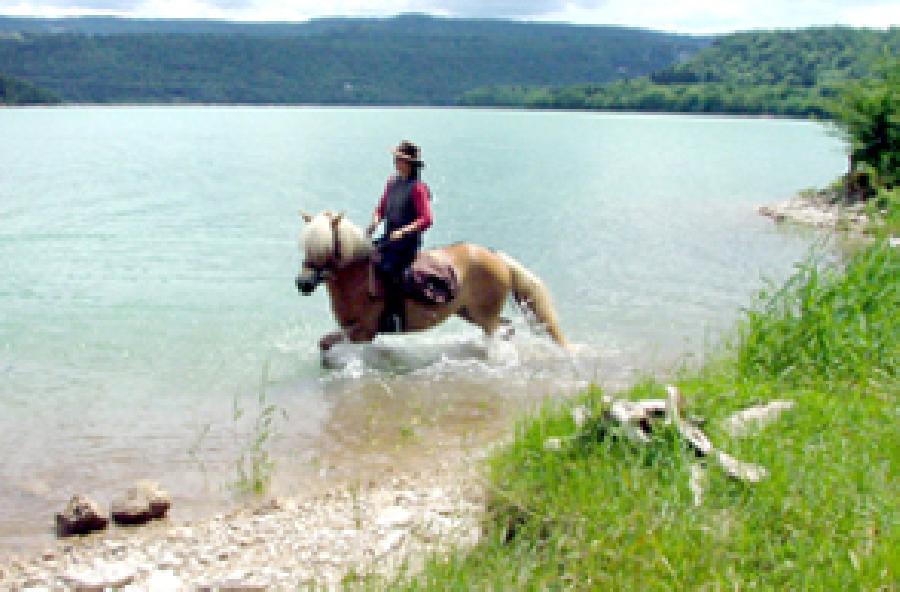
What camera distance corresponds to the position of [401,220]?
362 inches

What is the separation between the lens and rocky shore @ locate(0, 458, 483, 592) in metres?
4.86

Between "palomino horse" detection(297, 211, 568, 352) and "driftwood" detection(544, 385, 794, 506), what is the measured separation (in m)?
3.83

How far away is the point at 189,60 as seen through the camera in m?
137

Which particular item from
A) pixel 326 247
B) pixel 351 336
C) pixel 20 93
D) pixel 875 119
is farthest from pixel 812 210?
pixel 20 93

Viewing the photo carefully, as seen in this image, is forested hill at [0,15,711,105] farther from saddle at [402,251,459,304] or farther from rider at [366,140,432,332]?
saddle at [402,251,459,304]

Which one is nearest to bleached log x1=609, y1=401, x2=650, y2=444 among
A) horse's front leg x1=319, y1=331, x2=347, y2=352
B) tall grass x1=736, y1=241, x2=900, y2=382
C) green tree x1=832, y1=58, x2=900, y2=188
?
tall grass x1=736, y1=241, x2=900, y2=382

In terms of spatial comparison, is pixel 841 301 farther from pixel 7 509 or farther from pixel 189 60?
pixel 189 60

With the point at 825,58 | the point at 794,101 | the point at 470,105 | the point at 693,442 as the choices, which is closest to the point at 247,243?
the point at 693,442

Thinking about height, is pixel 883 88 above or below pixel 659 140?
above

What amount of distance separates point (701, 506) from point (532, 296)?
18.5 feet

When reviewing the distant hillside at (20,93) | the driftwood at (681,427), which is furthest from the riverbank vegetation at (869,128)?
the distant hillside at (20,93)

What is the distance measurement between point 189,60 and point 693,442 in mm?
142083

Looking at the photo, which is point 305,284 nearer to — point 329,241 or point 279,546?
point 329,241

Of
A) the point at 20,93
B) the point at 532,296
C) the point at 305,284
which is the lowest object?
the point at 20,93
